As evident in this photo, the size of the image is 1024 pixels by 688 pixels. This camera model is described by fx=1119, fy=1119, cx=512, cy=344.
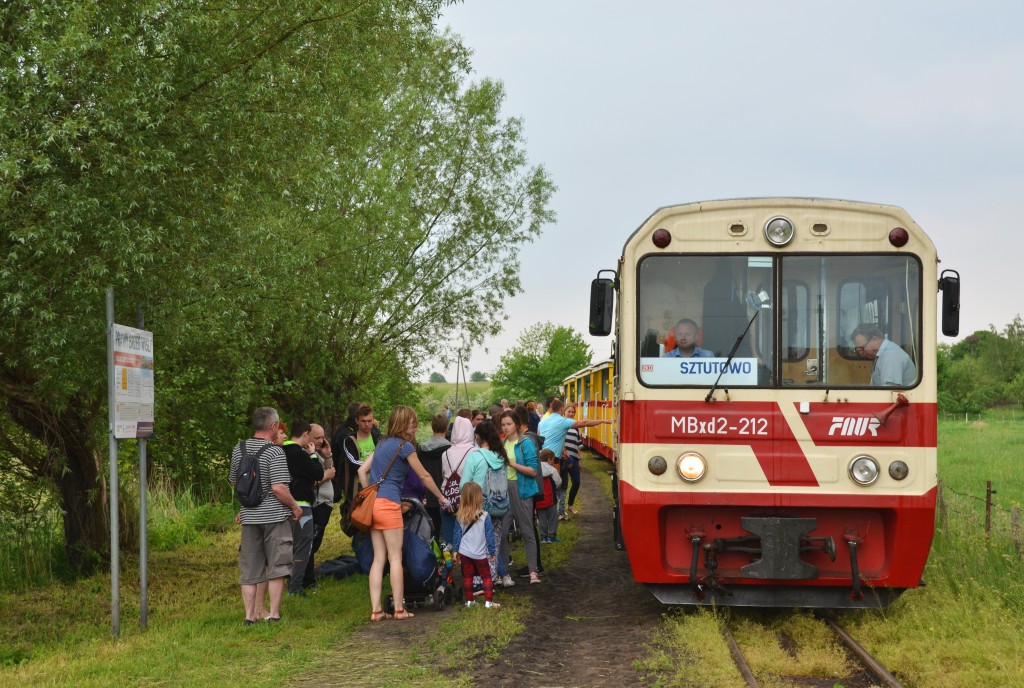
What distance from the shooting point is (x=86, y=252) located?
8.91 metres

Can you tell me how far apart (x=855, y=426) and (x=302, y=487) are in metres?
4.78

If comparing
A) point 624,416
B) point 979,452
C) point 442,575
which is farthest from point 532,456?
point 979,452

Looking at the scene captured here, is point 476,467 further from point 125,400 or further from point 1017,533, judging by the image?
point 1017,533

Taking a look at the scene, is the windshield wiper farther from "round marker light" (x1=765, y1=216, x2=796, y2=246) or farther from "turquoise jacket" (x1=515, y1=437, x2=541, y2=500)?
"turquoise jacket" (x1=515, y1=437, x2=541, y2=500)

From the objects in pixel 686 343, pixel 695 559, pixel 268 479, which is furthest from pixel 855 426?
pixel 268 479

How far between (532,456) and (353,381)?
11.9 metres

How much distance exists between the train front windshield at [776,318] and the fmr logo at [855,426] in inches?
10.1

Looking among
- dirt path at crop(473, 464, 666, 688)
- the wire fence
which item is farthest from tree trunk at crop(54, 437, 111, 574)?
the wire fence

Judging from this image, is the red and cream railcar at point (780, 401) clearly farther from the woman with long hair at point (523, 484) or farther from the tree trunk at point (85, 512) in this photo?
the tree trunk at point (85, 512)

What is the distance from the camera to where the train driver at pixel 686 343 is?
8461 mm

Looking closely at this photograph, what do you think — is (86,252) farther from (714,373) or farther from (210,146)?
(714,373)

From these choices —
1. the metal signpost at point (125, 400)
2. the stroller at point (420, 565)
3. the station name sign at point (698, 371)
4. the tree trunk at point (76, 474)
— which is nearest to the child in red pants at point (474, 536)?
the stroller at point (420, 565)

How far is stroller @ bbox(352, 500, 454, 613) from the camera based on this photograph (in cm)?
966

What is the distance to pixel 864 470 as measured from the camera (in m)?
8.15
